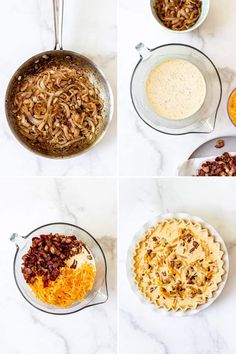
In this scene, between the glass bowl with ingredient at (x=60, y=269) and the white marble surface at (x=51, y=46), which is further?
the white marble surface at (x=51, y=46)

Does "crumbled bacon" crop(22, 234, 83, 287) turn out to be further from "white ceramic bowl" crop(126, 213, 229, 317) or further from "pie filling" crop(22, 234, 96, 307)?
"white ceramic bowl" crop(126, 213, 229, 317)

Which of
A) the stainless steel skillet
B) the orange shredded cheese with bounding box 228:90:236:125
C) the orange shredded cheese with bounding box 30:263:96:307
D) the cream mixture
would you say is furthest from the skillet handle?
the orange shredded cheese with bounding box 30:263:96:307

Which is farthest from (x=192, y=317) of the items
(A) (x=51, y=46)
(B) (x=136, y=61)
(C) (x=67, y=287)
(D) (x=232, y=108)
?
(A) (x=51, y=46)

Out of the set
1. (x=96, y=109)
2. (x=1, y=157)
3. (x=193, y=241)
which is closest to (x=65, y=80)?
(x=96, y=109)

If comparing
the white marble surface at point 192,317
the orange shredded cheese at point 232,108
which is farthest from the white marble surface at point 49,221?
the orange shredded cheese at point 232,108

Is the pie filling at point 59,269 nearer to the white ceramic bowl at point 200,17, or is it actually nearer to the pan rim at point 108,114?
the pan rim at point 108,114

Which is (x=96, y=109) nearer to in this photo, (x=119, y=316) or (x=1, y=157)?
(x=1, y=157)
